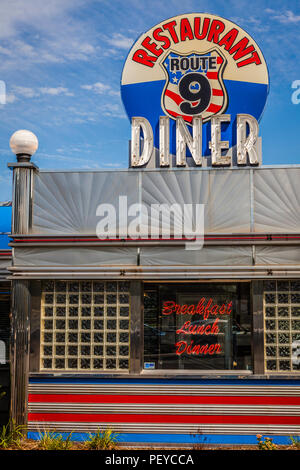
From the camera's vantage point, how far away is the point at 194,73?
9.52 m

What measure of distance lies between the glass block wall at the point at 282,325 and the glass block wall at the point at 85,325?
7.68 feet

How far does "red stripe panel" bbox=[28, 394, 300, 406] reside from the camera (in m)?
7.26

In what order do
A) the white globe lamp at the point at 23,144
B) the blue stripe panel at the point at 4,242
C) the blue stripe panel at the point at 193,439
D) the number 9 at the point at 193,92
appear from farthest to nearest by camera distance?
the number 9 at the point at 193,92, the blue stripe panel at the point at 4,242, the white globe lamp at the point at 23,144, the blue stripe panel at the point at 193,439

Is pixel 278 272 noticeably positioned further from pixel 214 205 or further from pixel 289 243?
pixel 214 205

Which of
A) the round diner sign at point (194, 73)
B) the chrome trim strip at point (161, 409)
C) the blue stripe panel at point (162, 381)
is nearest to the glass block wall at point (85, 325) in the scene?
the blue stripe panel at point (162, 381)

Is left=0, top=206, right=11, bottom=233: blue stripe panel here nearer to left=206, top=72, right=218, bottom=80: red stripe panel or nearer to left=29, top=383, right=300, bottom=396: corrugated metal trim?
left=29, top=383, right=300, bottom=396: corrugated metal trim

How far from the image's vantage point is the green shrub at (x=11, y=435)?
713 cm

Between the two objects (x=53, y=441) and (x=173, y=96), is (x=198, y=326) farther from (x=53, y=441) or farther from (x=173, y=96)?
(x=173, y=96)

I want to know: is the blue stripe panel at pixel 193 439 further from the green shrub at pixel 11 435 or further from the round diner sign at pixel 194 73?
the round diner sign at pixel 194 73

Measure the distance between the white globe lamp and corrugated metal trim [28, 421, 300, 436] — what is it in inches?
179

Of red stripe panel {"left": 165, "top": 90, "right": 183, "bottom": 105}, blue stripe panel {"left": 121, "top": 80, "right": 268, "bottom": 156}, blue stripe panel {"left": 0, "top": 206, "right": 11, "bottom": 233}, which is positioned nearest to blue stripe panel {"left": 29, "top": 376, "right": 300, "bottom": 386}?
blue stripe panel {"left": 0, "top": 206, "right": 11, "bottom": 233}

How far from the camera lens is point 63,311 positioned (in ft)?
25.5

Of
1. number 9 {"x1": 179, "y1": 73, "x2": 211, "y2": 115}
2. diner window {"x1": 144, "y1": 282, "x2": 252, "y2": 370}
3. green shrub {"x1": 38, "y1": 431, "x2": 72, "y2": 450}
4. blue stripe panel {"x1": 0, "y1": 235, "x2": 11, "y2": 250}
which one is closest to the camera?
green shrub {"x1": 38, "y1": 431, "x2": 72, "y2": 450}

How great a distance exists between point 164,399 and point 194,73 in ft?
21.4
